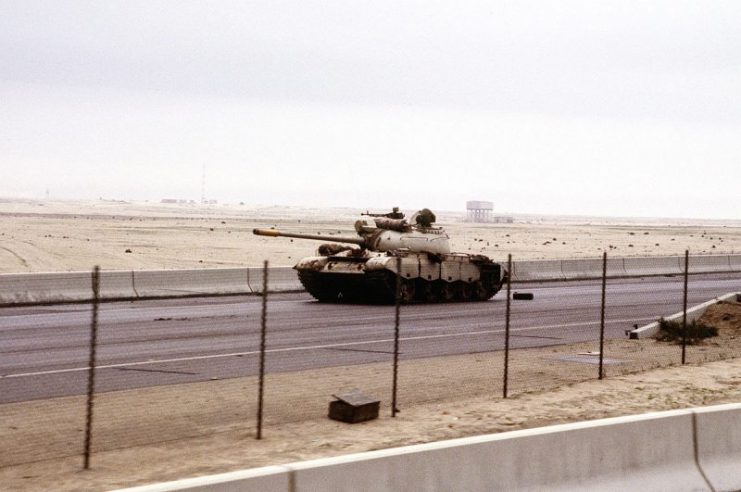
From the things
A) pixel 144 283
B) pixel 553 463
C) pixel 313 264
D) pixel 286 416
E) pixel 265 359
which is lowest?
pixel 286 416

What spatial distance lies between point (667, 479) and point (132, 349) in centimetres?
1151

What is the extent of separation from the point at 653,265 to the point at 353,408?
39771mm

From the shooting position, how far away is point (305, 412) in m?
12.2

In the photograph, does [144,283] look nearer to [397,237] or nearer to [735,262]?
[397,237]

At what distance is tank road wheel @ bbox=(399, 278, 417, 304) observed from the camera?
2875cm

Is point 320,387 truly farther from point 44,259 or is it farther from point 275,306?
point 44,259

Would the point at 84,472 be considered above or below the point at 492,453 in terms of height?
below

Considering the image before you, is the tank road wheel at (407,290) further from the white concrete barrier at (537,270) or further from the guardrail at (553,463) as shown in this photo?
the guardrail at (553,463)

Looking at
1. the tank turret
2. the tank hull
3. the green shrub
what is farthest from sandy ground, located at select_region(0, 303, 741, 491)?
the tank turret

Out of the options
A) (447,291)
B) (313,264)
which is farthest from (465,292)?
(313,264)

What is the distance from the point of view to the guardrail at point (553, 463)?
21.8 ft

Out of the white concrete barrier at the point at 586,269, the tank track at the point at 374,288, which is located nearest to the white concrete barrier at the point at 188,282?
the tank track at the point at 374,288

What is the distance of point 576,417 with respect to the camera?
1158 cm

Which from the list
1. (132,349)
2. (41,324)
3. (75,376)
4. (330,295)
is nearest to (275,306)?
(330,295)
